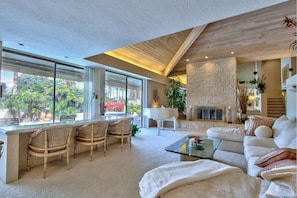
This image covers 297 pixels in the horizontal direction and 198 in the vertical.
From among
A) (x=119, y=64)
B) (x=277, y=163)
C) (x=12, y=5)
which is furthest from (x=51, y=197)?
(x=119, y=64)

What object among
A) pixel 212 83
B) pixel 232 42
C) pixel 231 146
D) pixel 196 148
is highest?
pixel 232 42

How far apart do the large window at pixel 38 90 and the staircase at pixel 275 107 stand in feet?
34.3

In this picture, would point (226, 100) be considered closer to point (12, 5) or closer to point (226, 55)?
point (226, 55)

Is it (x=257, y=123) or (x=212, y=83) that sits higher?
(x=212, y=83)

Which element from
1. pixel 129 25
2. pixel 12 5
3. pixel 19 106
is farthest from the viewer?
pixel 19 106

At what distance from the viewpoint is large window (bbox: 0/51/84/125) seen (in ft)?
11.6

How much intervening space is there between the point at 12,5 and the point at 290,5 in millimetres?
6979

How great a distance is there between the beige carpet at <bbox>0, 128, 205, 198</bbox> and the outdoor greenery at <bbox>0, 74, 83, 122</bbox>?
5.59ft

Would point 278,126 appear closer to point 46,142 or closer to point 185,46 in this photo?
point 46,142

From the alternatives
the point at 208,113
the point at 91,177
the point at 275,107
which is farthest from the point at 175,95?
the point at 91,177

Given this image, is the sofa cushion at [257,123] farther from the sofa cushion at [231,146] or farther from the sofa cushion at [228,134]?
the sofa cushion at [231,146]

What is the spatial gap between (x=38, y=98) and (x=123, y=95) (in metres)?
3.21

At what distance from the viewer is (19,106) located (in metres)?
3.70

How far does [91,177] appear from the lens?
2512 mm
